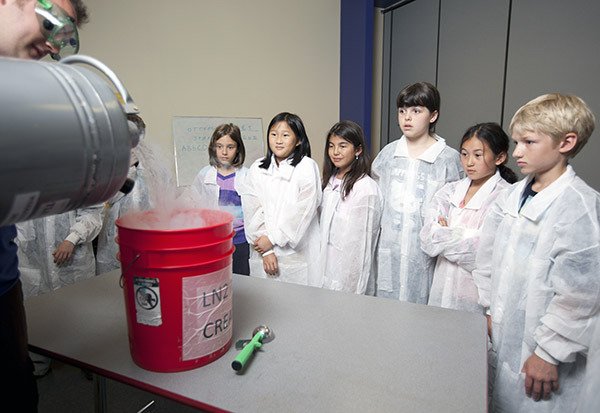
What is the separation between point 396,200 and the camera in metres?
1.89

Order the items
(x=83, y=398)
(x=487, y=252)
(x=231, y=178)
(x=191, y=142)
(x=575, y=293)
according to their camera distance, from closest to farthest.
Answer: (x=575, y=293) → (x=487, y=252) → (x=83, y=398) → (x=231, y=178) → (x=191, y=142)

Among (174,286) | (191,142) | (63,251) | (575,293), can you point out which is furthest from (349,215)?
(191,142)

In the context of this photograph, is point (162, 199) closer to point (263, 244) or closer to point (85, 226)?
point (263, 244)

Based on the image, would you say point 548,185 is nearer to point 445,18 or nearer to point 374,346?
point 374,346

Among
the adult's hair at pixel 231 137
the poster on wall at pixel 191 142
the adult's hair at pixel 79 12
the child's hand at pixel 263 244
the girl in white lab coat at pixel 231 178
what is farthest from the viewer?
the poster on wall at pixel 191 142

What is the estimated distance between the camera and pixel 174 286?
75 centimetres

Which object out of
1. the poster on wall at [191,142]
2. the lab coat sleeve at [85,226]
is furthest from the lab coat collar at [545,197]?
the poster on wall at [191,142]

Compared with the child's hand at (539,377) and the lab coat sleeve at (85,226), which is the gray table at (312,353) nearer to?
the child's hand at (539,377)

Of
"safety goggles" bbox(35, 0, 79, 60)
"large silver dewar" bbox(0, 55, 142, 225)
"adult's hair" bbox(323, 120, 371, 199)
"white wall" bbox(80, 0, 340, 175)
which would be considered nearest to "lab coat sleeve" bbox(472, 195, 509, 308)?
"adult's hair" bbox(323, 120, 371, 199)

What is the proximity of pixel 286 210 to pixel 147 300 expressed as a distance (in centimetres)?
121

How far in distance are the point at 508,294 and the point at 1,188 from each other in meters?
1.31

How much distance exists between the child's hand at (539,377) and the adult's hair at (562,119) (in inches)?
25.2

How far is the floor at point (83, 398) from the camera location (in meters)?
1.71

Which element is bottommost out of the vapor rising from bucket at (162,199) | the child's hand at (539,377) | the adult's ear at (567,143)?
the child's hand at (539,377)
